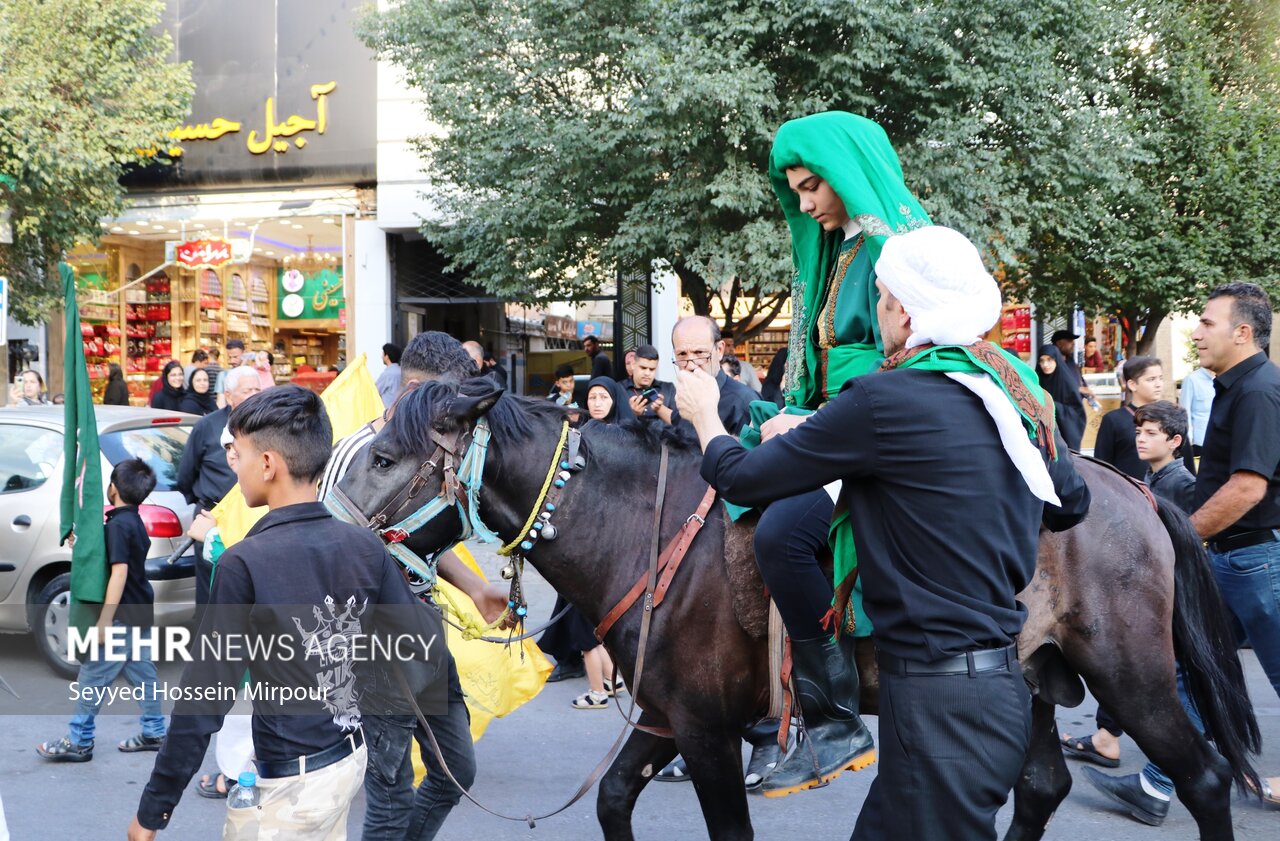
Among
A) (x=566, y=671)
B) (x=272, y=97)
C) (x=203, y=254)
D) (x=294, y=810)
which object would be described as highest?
(x=272, y=97)

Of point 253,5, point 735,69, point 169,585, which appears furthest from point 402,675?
point 253,5

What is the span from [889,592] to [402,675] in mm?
1763

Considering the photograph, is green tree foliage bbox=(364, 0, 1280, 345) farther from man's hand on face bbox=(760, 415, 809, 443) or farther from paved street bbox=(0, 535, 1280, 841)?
man's hand on face bbox=(760, 415, 809, 443)

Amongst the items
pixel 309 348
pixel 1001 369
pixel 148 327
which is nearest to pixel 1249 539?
pixel 1001 369

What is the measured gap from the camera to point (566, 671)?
704 cm

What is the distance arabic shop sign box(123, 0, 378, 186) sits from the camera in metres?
17.5

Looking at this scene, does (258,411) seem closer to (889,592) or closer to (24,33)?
(889,592)

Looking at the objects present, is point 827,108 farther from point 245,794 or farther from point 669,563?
point 245,794

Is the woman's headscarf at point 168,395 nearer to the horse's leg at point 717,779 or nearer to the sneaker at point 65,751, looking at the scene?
the sneaker at point 65,751

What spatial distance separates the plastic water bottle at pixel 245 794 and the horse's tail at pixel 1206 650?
302 cm

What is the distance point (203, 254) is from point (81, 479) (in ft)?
45.1

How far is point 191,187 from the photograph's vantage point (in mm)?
18641

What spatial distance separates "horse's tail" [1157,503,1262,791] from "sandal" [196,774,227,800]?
409cm

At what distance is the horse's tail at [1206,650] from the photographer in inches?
146
